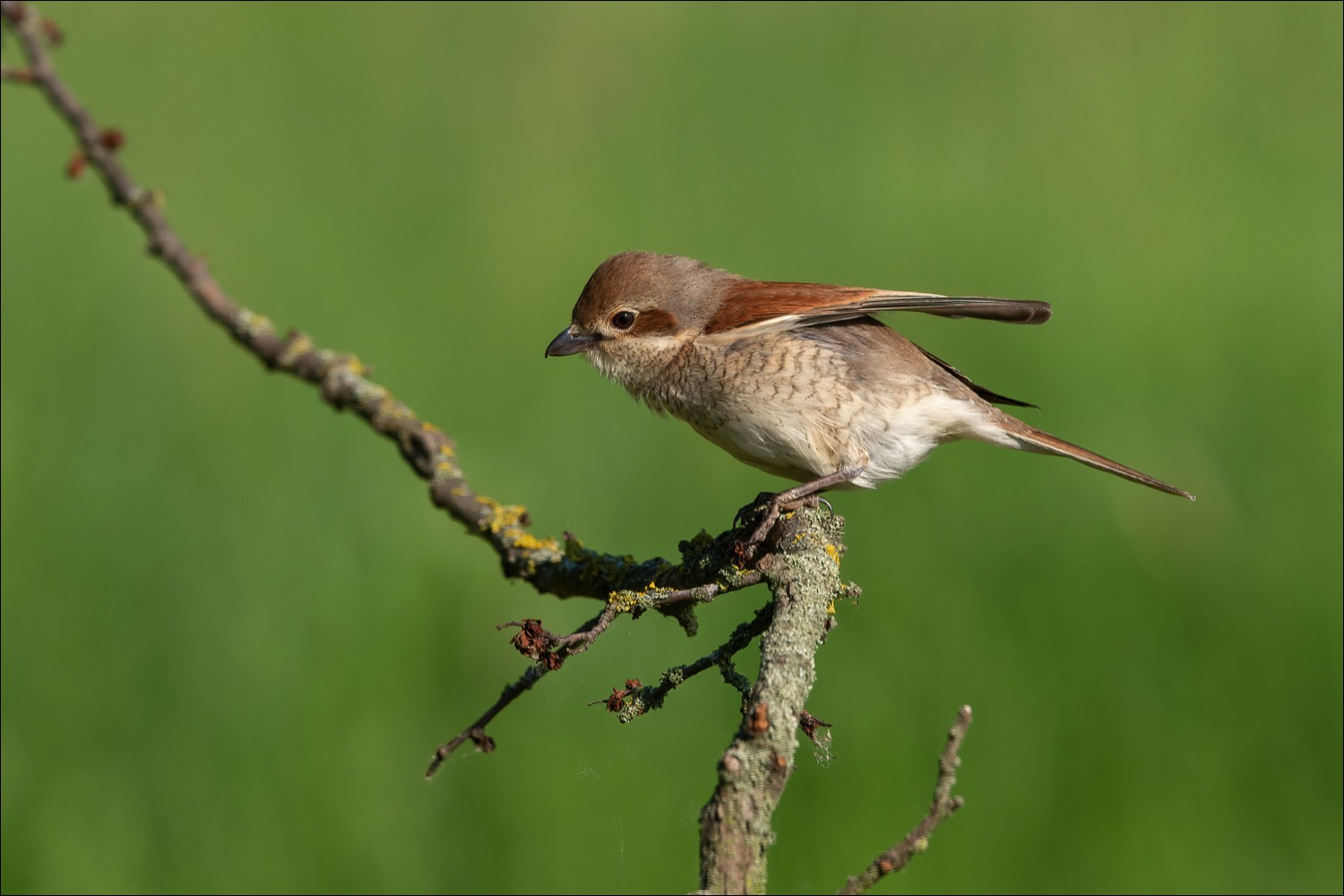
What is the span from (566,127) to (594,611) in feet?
15.7

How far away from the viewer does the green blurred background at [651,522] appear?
4.30 metres

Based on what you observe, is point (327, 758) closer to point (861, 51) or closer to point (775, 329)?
point (775, 329)

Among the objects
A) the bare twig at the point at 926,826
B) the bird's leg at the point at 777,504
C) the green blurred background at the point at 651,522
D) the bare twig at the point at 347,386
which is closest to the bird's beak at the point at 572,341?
the bare twig at the point at 347,386

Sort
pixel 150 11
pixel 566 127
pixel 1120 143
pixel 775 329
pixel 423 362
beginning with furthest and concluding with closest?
1. pixel 150 11
2. pixel 566 127
3. pixel 1120 143
4. pixel 423 362
5. pixel 775 329

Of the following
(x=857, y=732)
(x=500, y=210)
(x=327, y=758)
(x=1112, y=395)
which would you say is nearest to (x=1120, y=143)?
(x=1112, y=395)

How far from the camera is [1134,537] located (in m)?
4.89

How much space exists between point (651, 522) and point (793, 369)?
71.2 inches

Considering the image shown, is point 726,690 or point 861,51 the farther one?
point 861,51

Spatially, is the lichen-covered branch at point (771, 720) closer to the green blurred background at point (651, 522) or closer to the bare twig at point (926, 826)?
the bare twig at point (926, 826)

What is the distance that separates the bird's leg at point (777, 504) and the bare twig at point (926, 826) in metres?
0.87

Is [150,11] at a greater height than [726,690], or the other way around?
[150,11]

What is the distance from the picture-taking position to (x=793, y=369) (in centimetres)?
357

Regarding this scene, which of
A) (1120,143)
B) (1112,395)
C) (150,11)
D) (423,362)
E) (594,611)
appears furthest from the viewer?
(150,11)

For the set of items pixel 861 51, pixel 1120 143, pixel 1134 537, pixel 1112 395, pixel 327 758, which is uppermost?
pixel 861 51
